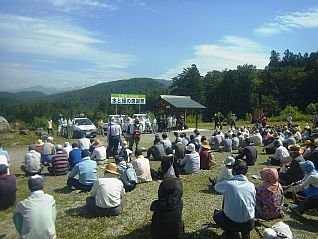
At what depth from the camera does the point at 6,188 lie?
7805mm

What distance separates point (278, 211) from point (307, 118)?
131 ft

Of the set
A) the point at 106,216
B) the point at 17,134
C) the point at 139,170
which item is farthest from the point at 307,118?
the point at 106,216

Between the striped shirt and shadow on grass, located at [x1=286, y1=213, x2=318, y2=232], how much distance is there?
320 inches

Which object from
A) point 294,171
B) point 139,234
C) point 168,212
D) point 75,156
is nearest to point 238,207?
point 168,212

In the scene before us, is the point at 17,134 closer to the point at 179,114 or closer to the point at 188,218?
the point at 179,114

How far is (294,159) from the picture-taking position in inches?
368

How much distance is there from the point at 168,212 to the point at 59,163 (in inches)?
291

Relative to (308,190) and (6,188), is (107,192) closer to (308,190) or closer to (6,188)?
(6,188)

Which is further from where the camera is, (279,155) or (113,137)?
(113,137)

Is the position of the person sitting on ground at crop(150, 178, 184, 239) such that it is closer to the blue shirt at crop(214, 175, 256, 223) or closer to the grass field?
the grass field

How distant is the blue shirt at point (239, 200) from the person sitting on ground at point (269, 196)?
1.23 metres

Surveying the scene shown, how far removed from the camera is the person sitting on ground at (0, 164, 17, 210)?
305 inches

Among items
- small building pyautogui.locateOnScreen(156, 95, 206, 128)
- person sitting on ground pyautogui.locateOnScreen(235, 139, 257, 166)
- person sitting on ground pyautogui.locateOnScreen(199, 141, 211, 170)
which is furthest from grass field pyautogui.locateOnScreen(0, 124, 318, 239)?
small building pyautogui.locateOnScreen(156, 95, 206, 128)

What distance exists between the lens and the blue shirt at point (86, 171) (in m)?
9.52
